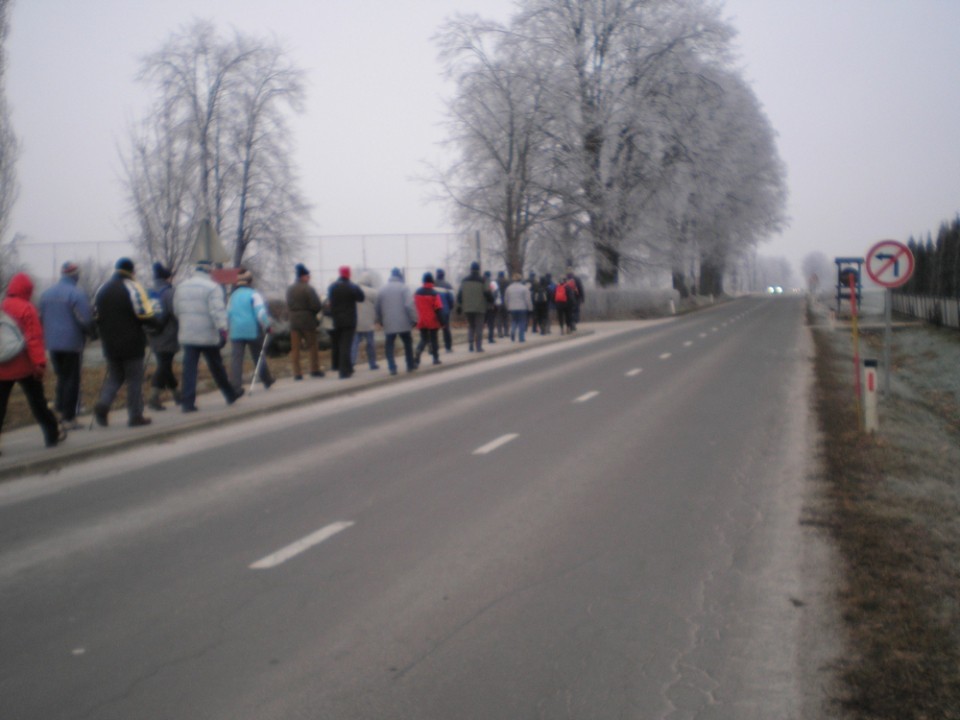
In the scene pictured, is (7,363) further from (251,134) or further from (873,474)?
(251,134)

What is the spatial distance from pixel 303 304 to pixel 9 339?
28.0 feet

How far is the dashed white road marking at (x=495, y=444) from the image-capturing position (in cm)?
1067

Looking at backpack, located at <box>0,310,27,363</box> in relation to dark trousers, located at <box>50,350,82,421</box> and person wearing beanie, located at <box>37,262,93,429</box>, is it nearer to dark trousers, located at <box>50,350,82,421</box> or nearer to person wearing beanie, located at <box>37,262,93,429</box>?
person wearing beanie, located at <box>37,262,93,429</box>

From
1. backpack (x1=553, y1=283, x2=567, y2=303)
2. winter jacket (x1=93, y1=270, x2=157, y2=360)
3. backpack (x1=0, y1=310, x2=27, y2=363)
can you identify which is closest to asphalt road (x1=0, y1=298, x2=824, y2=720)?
backpack (x1=0, y1=310, x2=27, y2=363)

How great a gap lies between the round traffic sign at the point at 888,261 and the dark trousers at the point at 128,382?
366 inches

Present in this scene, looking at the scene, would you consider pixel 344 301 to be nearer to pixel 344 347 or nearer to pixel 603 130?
pixel 344 347

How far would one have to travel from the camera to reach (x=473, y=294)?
84.0 feet

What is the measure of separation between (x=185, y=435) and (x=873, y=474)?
7752mm

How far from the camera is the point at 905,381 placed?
1995 cm

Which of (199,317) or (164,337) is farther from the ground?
(199,317)

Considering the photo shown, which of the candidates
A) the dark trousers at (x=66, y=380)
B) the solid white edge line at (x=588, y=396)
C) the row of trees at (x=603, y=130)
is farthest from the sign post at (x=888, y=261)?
the row of trees at (x=603, y=130)

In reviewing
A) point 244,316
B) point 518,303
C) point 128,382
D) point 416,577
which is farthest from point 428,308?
point 416,577

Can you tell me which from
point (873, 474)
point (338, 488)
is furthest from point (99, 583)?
point (873, 474)

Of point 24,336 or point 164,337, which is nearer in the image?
point 24,336
